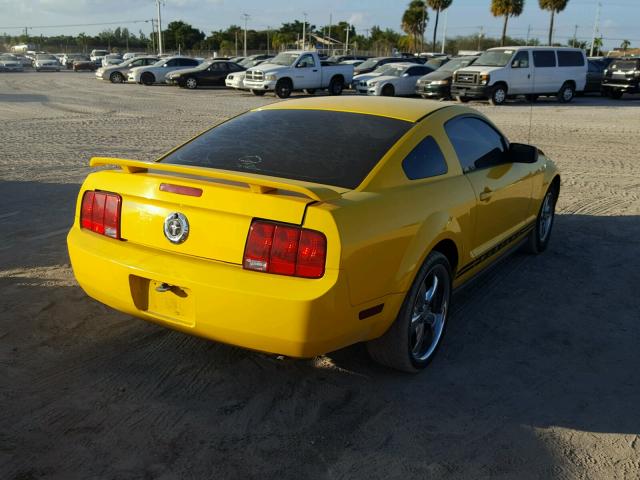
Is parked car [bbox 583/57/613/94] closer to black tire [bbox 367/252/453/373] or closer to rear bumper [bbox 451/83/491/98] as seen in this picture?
rear bumper [bbox 451/83/491/98]

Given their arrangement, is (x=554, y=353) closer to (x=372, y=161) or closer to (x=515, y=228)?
(x=515, y=228)

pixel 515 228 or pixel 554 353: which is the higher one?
pixel 515 228

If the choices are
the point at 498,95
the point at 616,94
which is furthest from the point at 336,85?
the point at 616,94

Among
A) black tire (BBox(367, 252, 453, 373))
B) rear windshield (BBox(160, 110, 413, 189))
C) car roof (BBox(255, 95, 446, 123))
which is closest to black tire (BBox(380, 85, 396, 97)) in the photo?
car roof (BBox(255, 95, 446, 123))

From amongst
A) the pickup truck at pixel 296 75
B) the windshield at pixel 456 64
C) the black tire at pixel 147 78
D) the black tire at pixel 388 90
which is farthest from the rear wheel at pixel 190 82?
the windshield at pixel 456 64

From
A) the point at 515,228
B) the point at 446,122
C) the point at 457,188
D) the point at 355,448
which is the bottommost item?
the point at 355,448

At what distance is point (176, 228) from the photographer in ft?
10.8

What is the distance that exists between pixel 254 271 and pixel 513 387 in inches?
A: 67.4

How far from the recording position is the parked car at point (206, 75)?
3042cm

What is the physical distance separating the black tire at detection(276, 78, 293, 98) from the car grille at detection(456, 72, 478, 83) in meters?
6.88

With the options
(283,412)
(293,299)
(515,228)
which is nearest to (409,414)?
(283,412)

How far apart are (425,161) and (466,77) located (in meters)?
19.8

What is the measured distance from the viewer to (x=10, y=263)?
210 inches

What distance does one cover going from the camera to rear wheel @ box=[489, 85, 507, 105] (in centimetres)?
2227
